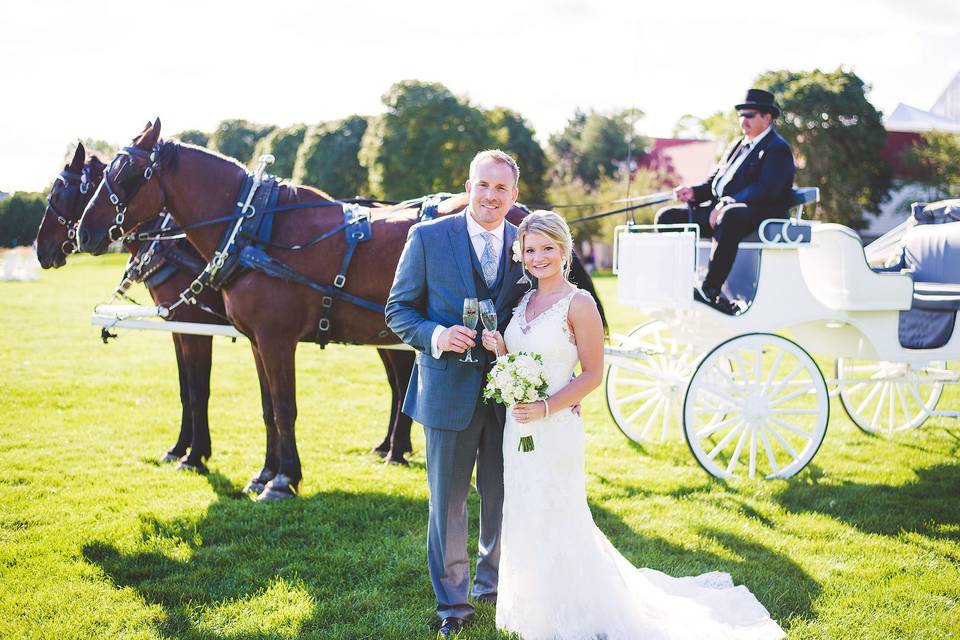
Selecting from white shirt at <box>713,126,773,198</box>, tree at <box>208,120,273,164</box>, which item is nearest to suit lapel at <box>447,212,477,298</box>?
white shirt at <box>713,126,773,198</box>

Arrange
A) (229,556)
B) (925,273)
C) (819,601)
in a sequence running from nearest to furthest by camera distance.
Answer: (819,601), (229,556), (925,273)

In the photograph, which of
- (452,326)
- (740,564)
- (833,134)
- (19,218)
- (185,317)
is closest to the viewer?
(452,326)

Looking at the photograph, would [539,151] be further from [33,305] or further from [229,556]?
[229,556]

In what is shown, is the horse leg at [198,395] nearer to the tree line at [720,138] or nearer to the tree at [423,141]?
the tree line at [720,138]

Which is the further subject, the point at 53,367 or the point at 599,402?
the point at 53,367

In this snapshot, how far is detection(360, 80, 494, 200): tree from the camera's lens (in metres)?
38.1

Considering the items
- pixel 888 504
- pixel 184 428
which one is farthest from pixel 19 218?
pixel 888 504

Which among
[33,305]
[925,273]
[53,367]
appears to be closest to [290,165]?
[33,305]

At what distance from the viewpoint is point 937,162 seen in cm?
3484

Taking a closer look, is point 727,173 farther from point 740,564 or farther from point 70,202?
point 70,202

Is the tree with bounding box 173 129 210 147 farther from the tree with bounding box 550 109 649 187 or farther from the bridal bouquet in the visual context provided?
the bridal bouquet

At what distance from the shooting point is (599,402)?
9.78 meters

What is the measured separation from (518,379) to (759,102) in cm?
428

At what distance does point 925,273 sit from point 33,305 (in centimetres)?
2103
